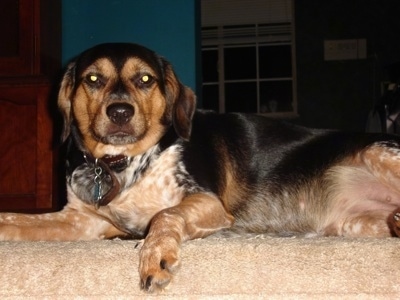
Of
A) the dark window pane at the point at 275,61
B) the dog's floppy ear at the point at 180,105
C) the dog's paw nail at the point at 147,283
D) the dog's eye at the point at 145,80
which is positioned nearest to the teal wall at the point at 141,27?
the dog's floppy ear at the point at 180,105

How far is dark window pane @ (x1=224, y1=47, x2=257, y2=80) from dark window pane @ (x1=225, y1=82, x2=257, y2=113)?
5.2 inches

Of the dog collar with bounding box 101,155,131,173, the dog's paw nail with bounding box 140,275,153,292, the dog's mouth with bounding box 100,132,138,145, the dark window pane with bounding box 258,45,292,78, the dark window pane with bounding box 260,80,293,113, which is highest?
the dark window pane with bounding box 258,45,292,78

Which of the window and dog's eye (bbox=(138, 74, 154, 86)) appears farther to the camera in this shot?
the window

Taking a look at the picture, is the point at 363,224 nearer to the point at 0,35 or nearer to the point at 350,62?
the point at 0,35

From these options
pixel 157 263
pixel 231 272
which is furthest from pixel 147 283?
pixel 231 272

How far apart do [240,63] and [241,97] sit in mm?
509

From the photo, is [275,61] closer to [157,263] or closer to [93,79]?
[93,79]

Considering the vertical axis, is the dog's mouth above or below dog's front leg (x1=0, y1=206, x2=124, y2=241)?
above

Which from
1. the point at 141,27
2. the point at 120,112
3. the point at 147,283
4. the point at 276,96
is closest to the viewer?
the point at 147,283

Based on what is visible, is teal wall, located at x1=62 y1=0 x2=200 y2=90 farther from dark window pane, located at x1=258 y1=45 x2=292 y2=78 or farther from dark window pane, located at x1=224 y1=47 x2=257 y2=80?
dark window pane, located at x1=224 y1=47 x2=257 y2=80

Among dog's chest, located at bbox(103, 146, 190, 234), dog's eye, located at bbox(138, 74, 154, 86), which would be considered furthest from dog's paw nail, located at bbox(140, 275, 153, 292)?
dog's eye, located at bbox(138, 74, 154, 86)

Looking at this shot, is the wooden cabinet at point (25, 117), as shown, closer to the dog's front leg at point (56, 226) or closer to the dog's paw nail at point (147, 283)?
the dog's front leg at point (56, 226)

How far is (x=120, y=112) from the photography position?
2104 mm

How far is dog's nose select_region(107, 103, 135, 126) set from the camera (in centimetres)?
210
